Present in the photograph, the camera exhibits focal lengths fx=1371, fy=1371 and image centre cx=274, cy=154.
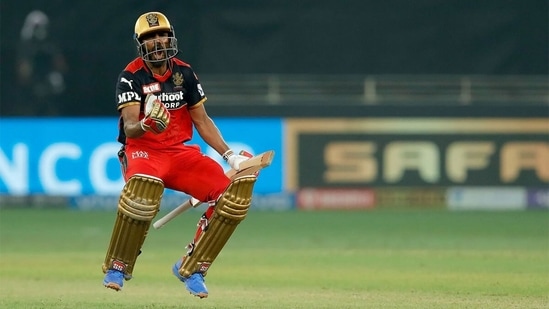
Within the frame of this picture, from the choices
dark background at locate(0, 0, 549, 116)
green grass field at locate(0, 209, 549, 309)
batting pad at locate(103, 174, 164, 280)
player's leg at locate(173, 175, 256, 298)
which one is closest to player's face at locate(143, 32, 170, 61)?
batting pad at locate(103, 174, 164, 280)

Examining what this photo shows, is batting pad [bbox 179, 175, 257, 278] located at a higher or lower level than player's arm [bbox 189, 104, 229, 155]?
lower

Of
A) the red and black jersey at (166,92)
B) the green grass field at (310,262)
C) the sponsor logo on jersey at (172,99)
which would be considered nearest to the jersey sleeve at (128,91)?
the red and black jersey at (166,92)

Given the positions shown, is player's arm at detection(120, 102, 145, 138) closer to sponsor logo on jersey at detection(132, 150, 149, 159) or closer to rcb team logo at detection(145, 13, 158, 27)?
sponsor logo on jersey at detection(132, 150, 149, 159)

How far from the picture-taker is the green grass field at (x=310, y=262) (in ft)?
28.6

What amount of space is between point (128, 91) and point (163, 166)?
0.49 metres

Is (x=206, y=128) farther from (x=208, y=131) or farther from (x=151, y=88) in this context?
(x=151, y=88)

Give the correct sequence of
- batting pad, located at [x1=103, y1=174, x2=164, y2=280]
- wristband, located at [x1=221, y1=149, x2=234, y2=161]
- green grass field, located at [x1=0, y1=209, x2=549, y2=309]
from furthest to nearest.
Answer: green grass field, located at [x1=0, y1=209, x2=549, y2=309] → wristband, located at [x1=221, y1=149, x2=234, y2=161] → batting pad, located at [x1=103, y1=174, x2=164, y2=280]

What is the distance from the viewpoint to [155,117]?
7.58 m

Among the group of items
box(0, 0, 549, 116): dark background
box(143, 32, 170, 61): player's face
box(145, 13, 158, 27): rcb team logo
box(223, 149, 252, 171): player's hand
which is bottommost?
box(0, 0, 549, 116): dark background

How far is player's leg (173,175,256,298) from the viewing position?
7926 millimetres

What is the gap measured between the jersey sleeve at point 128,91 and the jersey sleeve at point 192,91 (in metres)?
0.32

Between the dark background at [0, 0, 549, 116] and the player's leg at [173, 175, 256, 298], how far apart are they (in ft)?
26.5

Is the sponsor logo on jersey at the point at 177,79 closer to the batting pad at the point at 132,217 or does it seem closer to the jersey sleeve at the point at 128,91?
the jersey sleeve at the point at 128,91

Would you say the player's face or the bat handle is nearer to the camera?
the player's face
